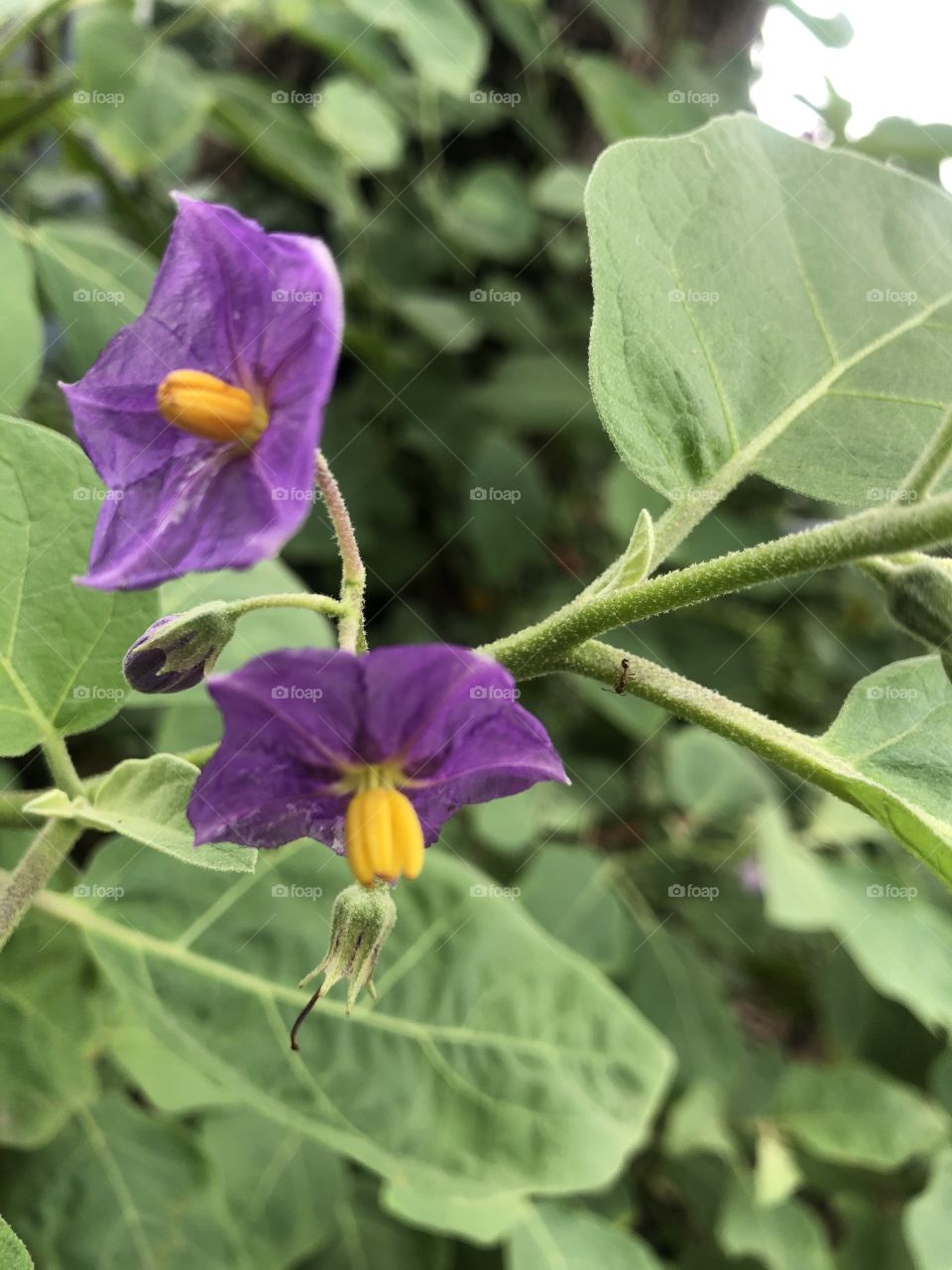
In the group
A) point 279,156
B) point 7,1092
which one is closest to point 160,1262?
point 7,1092

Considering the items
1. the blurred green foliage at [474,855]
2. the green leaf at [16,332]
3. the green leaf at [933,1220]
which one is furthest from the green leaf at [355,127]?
the green leaf at [933,1220]

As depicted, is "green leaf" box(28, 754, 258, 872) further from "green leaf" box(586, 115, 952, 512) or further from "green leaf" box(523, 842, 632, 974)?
"green leaf" box(523, 842, 632, 974)

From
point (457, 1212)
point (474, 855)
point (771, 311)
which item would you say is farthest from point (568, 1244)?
point (771, 311)

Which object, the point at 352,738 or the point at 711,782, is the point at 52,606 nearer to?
the point at 352,738

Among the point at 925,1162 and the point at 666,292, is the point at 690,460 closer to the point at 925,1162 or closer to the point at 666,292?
the point at 666,292

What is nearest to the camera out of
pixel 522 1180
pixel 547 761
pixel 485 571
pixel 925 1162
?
pixel 547 761

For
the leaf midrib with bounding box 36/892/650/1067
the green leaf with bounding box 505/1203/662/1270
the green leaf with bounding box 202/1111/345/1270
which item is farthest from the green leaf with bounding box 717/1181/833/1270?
the leaf midrib with bounding box 36/892/650/1067

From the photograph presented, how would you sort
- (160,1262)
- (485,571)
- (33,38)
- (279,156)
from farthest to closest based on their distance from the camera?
(485,571) < (279,156) < (33,38) < (160,1262)
